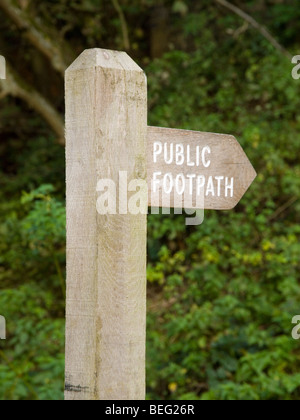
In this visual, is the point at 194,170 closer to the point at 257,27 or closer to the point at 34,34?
the point at 34,34

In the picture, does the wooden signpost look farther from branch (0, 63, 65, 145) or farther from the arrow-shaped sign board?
branch (0, 63, 65, 145)

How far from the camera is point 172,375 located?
5230 mm

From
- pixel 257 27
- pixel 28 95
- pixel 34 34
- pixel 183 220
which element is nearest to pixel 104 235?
pixel 183 220

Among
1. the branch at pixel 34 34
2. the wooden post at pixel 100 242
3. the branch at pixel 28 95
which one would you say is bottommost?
the wooden post at pixel 100 242

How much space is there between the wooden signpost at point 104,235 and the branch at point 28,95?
184 inches

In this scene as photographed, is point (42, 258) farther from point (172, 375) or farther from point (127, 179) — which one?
point (127, 179)

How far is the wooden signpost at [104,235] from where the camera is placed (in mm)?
1979

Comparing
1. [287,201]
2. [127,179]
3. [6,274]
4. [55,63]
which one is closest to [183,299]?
[287,201]

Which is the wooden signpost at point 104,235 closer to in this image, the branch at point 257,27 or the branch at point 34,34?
the branch at point 34,34

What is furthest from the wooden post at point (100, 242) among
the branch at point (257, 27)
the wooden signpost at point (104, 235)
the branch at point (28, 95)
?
the branch at point (257, 27)

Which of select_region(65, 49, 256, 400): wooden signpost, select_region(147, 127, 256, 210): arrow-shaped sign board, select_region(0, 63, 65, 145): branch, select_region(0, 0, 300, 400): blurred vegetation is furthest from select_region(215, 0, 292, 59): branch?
select_region(65, 49, 256, 400): wooden signpost

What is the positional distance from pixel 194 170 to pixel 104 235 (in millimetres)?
517

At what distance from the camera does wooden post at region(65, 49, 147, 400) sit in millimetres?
1978
